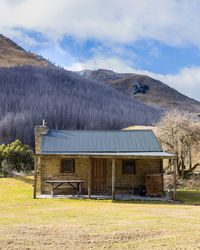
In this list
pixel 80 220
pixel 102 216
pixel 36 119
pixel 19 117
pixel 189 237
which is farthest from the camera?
pixel 36 119

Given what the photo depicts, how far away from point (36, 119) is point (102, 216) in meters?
69.9

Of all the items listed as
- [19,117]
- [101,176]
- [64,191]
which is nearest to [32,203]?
[64,191]

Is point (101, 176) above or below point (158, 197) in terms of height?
above

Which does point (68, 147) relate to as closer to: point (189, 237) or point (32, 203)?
point (32, 203)

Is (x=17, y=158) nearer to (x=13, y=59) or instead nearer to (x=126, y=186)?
(x=126, y=186)

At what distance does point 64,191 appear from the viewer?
16922 mm

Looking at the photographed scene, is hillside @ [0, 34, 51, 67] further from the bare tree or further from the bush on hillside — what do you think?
the bare tree

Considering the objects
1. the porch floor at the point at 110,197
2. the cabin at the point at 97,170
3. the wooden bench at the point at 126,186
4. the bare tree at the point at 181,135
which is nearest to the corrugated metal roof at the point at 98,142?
the cabin at the point at 97,170

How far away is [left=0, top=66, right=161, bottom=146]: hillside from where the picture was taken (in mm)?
73688

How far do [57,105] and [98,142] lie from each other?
77774 millimetres

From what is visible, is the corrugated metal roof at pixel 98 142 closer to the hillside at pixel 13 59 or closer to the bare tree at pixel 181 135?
the bare tree at pixel 181 135

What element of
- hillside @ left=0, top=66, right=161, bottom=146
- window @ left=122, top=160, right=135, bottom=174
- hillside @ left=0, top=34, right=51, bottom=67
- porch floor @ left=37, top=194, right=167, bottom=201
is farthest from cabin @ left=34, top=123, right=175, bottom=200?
hillside @ left=0, top=34, right=51, bottom=67

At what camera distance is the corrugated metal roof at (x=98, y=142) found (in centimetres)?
1670

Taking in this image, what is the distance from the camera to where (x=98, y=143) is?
682 inches
